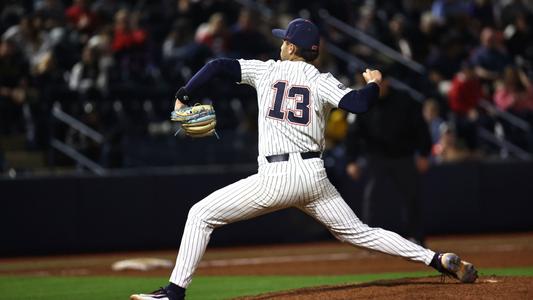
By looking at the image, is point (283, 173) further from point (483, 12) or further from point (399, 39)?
point (483, 12)

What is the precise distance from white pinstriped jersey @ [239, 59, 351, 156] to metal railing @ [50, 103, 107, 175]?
7477 millimetres

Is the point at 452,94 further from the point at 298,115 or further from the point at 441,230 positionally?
the point at 298,115

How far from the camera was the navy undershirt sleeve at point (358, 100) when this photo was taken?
254 inches

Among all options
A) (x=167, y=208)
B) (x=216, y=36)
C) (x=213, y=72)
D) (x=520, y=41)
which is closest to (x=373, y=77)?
(x=213, y=72)

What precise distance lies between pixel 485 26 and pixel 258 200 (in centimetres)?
1319

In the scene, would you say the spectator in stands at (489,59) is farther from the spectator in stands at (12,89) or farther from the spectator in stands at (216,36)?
the spectator in stands at (12,89)

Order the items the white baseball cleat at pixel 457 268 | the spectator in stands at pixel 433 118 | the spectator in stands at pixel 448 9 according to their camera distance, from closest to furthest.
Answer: the white baseball cleat at pixel 457 268
the spectator in stands at pixel 433 118
the spectator in stands at pixel 448 9

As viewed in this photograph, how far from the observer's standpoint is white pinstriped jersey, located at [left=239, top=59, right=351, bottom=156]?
258 inches

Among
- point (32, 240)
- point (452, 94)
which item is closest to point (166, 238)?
point (32, 240)

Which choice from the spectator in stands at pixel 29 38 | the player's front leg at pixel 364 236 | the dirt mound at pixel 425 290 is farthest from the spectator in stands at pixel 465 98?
the player's front leg at pixel 364 236

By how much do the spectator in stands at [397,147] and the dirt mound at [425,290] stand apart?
375 cm

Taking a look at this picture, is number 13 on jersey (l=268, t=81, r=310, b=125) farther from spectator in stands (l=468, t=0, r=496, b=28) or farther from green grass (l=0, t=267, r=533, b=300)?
spectator in stands (l=468, t=0, r=496, b=28)

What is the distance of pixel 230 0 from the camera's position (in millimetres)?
17281

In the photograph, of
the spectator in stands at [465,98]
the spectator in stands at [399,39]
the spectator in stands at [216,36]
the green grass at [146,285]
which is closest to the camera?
the green grass at [146,285]
